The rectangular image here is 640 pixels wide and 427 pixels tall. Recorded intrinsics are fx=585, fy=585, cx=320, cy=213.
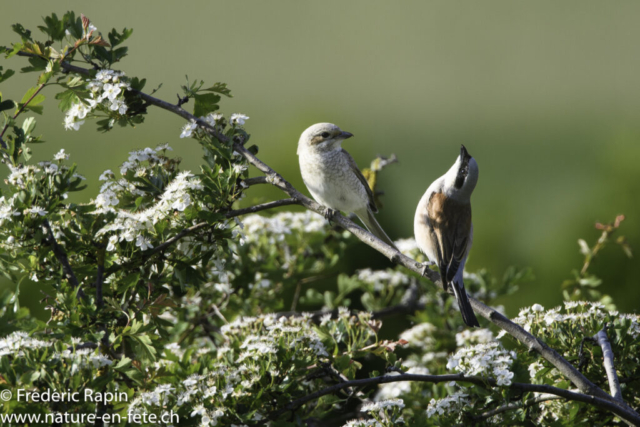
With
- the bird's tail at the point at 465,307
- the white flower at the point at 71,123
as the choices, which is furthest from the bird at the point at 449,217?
the white flower at the point at 71,123

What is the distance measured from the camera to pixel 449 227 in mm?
2506

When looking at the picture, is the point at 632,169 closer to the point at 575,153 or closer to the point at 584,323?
the point at 575,153

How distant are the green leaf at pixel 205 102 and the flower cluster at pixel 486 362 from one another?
50.0 inches

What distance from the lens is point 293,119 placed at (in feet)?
20.6

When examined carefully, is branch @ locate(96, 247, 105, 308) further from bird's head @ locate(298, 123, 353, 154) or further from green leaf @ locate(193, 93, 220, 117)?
bird's head @ locate(298, 123, 353, 154)

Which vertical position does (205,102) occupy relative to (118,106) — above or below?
above

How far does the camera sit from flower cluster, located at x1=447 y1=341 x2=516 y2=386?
1.75 m

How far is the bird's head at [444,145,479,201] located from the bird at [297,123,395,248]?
0.63 meters

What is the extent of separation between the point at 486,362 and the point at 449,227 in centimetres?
81

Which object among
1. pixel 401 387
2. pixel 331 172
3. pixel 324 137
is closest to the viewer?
pixel 401 387

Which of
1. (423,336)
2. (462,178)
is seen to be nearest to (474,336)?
(423,336)

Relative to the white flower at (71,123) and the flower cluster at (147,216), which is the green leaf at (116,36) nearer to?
the white flower at (71,123)

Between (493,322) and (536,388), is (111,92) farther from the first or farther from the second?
(536,388)

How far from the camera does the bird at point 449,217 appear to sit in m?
2.42
